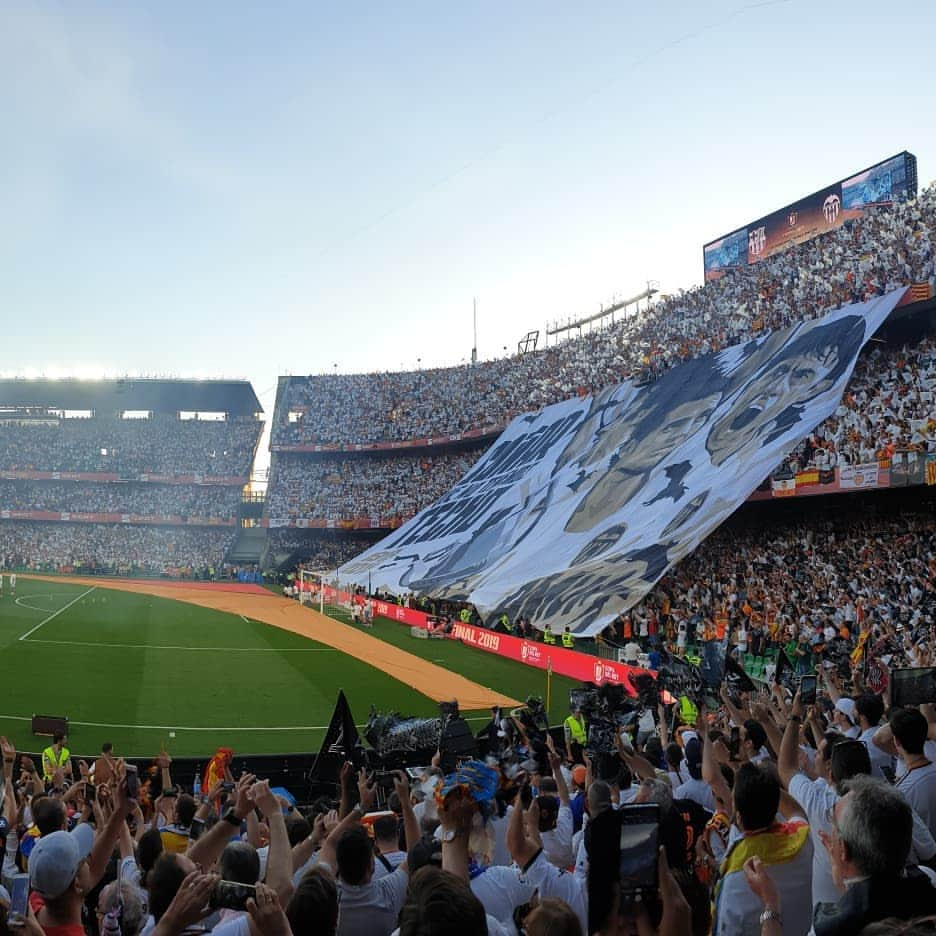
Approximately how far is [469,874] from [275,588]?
57.7 metres

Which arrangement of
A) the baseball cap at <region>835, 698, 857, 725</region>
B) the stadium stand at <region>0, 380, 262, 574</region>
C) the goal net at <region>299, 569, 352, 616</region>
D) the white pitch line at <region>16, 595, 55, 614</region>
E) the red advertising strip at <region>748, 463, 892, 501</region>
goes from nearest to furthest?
the baseball cap at <region>835, 698, 857, 725</region>
the red advertising strip at <region>748, 463, 892, 501</region>
the white pitch line at <region>16, 595, 55, 614</region>
the goal net at <region>299, 569, 352, 616</region>
the stadium stand at <region>0, 380, 262, 574</region>

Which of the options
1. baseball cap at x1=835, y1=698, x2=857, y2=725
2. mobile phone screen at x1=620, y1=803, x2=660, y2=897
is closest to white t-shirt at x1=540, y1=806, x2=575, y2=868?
mobile phone screen at x1=620, y1=803, x2=660, y2=897

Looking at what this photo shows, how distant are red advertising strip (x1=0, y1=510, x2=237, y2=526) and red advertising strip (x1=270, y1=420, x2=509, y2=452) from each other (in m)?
9.20

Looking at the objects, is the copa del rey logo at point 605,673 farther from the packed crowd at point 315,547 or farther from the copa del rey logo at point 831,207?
the packed crowd at point 315,547

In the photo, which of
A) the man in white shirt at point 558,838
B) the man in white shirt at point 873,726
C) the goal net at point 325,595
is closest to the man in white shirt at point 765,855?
the man in white shirt at point 558,838

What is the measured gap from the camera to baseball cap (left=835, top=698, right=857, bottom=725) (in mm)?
9008

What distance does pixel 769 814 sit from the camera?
398 centimetres

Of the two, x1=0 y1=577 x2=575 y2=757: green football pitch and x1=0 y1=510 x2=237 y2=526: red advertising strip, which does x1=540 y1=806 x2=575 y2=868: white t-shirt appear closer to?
x1=0 y1=577 x2=575 y2=757: green football pitch

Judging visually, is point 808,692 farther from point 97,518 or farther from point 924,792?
point 97,518

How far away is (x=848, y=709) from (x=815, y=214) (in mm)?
41382

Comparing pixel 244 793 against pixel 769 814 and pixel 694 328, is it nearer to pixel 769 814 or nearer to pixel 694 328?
pixel 769 814

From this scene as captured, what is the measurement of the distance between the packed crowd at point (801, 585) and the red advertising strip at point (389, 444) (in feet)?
78.4

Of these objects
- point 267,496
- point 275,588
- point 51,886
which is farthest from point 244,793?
point 267,496

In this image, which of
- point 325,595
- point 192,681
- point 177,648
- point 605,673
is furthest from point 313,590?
point 605,673
